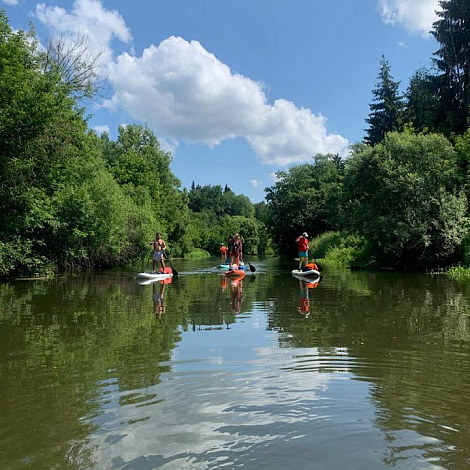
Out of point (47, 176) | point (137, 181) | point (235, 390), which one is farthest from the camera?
point (137, 181)

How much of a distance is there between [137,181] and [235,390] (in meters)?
45.2

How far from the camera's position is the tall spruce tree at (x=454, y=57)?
36.2m

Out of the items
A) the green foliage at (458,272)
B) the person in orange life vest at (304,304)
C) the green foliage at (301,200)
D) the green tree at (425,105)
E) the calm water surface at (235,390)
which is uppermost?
the green tree at (425,105)

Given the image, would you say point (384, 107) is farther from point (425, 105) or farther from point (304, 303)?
point (304, 303)

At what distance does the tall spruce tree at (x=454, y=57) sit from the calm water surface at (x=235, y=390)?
32448 mm

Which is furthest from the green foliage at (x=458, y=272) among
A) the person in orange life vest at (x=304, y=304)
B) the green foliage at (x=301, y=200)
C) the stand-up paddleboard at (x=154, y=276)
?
the green foliage at (x=301, y=200)

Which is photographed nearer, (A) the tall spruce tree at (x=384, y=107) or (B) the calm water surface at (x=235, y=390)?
(B) the calm water surface at (x=235, y=390)

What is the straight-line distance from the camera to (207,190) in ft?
482

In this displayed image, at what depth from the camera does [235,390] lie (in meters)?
4.96

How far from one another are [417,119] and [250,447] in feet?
148

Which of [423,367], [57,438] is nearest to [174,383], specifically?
[57,438]

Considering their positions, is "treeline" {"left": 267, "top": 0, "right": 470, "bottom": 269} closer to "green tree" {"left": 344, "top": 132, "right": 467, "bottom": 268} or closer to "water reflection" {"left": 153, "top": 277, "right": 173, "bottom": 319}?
"green tree" {"left": 344, "top": 132, "right": 467, "bottom": 268}

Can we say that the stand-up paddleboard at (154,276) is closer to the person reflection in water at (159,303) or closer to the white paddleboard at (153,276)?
the white paddleboard at (153,276)

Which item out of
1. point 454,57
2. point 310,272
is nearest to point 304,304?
point 310,272
